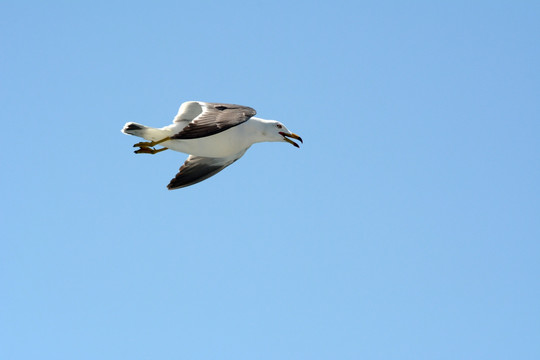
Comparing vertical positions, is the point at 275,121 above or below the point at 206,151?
above

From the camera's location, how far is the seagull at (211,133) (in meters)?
18.3

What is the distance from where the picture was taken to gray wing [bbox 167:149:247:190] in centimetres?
2144

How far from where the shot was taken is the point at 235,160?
21500mm

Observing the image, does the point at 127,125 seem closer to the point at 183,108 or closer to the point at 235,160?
the point at 183,108

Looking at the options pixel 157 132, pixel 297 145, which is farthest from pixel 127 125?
pixel 297 145

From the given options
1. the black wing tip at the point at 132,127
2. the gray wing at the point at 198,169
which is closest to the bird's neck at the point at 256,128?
the gray wing at the point at 198,169

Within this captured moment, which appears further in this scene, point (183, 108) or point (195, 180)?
point (195, 180)

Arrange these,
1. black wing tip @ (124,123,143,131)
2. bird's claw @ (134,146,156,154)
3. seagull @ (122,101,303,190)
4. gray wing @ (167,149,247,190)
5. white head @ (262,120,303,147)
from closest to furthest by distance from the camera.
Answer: seagull @ (122,101,303,190) → black wing tip @ (124,123,143,131) → bird's claw @ (134,146,156,154) → white head @ (262,120,303,147) → gray wing @ (167,149,247,190)

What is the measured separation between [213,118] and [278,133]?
251 cm

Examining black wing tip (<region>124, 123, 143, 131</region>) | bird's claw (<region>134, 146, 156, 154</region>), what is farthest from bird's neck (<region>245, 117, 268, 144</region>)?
black wing tip (<region>124, 123, 143, 131</region>)

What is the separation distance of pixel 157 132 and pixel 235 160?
2.44 meters

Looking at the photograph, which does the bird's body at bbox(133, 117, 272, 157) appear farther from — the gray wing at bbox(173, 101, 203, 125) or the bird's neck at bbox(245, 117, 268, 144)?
the gray wing at bbox(173, 101, 203, 125)

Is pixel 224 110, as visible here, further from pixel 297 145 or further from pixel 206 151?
pixel 297 145

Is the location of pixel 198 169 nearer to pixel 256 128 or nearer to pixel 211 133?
pixel 256 128
